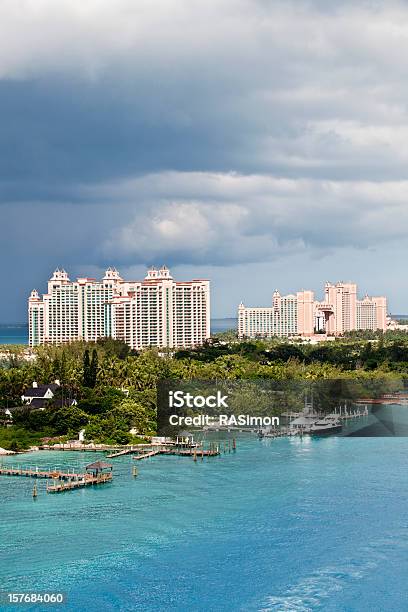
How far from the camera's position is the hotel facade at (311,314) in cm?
6850

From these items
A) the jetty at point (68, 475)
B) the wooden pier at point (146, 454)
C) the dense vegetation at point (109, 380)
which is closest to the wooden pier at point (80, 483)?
the jetty at point (68, 475)

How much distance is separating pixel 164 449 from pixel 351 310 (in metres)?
56.6

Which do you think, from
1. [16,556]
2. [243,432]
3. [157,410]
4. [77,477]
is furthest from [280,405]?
[16,556]

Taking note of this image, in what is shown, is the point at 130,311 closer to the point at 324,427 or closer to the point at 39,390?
the point at 39,390

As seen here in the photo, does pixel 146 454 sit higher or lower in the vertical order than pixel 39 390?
lower

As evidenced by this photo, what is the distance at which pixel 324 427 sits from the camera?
21.1m

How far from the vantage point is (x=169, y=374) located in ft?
82.2

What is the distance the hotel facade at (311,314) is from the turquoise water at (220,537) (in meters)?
50.7

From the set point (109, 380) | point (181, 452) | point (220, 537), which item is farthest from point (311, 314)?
point (220, 537)

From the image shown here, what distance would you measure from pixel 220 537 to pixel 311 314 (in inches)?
2251

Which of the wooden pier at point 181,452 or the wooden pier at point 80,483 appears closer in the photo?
the wooden pier at point 80,483

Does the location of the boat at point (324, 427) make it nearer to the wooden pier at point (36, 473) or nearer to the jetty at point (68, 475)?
the jetty at point (68, 475)

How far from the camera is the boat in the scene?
20.8 meters

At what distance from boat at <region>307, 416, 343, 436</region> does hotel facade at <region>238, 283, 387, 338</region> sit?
4433cm
